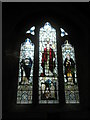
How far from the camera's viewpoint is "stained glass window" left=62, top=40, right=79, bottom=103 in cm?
561

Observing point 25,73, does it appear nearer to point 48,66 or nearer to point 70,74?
point 48,66

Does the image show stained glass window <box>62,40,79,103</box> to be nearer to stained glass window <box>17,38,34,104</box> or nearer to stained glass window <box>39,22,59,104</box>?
stained glass window <box>39,22,59,104</box>

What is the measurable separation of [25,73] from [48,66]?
0.86 m

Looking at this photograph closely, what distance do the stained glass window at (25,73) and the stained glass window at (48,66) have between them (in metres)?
0.34

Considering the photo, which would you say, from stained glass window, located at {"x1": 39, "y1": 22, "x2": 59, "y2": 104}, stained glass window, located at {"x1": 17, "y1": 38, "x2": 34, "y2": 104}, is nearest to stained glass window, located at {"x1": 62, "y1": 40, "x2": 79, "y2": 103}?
stained glass window, located at {"x1": 39, "y1": 22, "x2": 59, "y2": 104}

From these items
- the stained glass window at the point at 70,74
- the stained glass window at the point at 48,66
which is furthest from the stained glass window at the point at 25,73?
the stained glass window at the point at 70,74

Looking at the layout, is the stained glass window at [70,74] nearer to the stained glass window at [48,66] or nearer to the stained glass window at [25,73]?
the stained glass window at [48,66]

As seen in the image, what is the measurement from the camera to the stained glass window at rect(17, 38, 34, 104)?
5.58 metres

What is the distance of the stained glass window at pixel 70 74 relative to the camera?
561 centimetres

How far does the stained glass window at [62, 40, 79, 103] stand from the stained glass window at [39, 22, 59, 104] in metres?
0.33

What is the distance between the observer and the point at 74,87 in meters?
5.81

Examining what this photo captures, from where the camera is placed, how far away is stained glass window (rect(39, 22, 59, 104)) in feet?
18.4

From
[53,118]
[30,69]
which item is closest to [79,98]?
[53,118]

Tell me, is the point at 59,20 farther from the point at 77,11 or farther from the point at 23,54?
the point at 23,54
